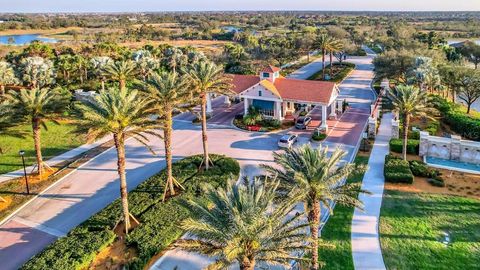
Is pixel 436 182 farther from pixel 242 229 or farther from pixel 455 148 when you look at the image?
pixel 242 229

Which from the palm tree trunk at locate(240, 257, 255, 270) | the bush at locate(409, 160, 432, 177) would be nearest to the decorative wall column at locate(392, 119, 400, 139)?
the bush at locate(409, 160, 432, 177)

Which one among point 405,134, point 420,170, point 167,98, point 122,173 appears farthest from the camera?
point 405,134

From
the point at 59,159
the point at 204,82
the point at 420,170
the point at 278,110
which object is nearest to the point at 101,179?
the point at 59,159

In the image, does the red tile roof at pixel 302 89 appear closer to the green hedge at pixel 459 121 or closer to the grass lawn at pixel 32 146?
the green hedge at pixel 459 121

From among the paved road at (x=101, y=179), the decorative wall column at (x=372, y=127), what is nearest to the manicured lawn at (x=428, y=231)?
the paved road at (x=101, y=179)

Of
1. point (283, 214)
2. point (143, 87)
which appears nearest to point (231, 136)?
point (143, 87)

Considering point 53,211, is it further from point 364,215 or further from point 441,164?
point 441,164
